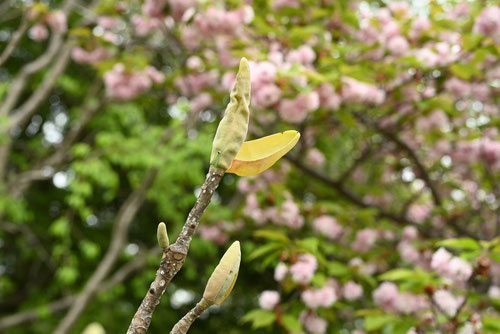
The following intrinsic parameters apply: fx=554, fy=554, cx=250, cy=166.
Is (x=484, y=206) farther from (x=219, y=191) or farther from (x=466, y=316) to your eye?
(x=219, y=191)

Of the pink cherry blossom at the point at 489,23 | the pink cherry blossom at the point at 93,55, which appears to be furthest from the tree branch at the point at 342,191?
the pink cherry blossom at the point at 93,55

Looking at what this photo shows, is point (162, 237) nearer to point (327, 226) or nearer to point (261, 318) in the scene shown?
point (261, 318)

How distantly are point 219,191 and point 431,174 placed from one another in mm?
2895

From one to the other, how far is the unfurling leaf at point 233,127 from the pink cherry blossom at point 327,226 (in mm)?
2867

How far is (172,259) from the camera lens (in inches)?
18.1

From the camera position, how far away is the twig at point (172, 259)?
0.44m

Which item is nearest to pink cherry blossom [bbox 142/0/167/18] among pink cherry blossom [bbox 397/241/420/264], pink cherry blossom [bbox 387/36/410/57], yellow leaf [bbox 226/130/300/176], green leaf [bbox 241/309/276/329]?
pink cherry blossom [bbox 387/36/410/57]

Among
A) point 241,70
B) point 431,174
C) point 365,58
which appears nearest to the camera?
point 241,70

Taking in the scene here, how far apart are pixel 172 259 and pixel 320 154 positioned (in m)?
3.44

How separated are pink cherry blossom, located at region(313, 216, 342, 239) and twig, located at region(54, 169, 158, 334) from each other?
76.9 inches

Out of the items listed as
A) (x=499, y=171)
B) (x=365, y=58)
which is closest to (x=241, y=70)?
(x=365, y=58)

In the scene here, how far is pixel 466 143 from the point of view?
3.31 meters

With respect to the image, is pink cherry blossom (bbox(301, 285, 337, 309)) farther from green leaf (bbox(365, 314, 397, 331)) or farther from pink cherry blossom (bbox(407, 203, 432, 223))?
pink cherry blossom (bbox(407, 203, 432, 223))

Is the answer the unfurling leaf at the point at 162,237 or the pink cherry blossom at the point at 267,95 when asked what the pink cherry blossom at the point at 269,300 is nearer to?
the pink cherry blossom at the point at 267,95
